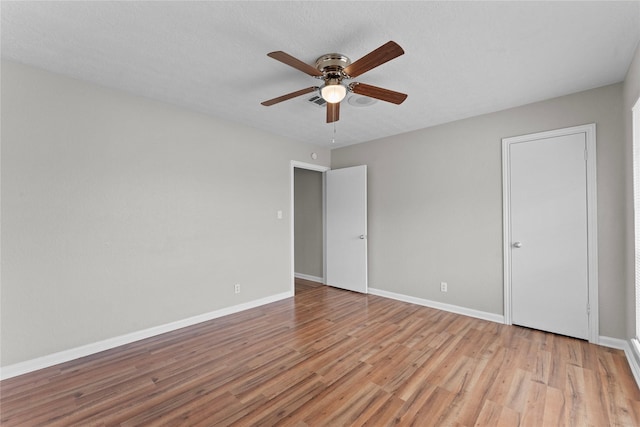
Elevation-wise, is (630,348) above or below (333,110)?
below

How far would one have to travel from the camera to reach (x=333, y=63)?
7.13 feet

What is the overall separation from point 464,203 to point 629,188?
1460 mm

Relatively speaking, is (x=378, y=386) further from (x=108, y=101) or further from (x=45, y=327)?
(x=108, y=101)

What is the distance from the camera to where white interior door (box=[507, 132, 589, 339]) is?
2.85 metres

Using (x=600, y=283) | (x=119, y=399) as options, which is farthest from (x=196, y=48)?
(x=600, y=283)

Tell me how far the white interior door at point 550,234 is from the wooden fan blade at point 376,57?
7.70 feet

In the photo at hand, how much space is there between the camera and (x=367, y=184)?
4664 millimetres

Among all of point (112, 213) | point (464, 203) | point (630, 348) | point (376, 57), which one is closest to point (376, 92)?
point (376, 57)

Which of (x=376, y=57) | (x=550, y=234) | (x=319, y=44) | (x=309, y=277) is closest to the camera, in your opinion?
(x=376, y=57)

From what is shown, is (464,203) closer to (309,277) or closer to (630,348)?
(630,348)

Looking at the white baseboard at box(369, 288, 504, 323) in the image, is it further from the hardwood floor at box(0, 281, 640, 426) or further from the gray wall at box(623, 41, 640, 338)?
the gray wall at box(623, 41, 640, 338)

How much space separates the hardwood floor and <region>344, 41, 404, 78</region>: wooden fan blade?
2.29 metres

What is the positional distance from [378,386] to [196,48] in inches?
114

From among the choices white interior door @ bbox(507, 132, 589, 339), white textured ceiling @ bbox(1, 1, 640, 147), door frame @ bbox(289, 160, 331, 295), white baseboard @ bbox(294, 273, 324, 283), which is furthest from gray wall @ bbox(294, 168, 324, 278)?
white interior door @ bbox(507, 132, 589, 339)
